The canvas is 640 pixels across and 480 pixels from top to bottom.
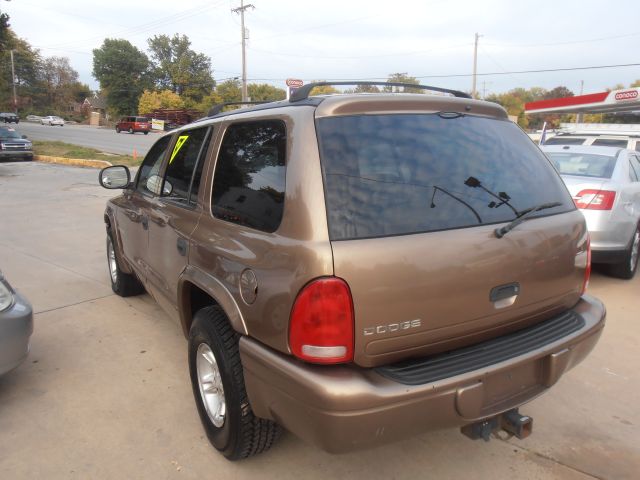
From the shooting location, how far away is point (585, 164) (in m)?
6.03

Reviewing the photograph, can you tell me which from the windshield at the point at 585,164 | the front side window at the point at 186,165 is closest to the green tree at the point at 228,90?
the windshield at the point at 585,164

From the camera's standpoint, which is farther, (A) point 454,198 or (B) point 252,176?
(B) point 252,176

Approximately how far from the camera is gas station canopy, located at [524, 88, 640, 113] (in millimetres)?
18967

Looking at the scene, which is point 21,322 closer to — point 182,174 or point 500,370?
point 182,174

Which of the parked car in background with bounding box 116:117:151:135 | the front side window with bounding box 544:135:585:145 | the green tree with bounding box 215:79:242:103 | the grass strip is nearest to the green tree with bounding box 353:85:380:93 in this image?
the front side window with bounding box 544:135:585:145

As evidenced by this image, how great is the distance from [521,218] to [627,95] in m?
20.4

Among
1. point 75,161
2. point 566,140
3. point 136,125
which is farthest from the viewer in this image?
point 136,125

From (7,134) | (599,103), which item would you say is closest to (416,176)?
(599,103)

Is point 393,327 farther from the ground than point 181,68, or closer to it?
closer to it

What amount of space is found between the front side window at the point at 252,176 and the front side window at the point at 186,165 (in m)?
0.28

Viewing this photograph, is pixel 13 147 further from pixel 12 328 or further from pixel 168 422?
pixel 168 422

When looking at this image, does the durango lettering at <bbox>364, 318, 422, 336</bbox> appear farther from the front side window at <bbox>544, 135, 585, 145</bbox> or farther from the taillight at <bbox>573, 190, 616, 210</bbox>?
the front side window at <bbox>544, 135, 585, 145</bbox>

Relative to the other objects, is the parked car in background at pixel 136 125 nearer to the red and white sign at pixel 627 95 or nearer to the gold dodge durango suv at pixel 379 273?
the red and white sign at pixel 627 95

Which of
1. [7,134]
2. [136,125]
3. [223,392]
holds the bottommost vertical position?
[223,392]
